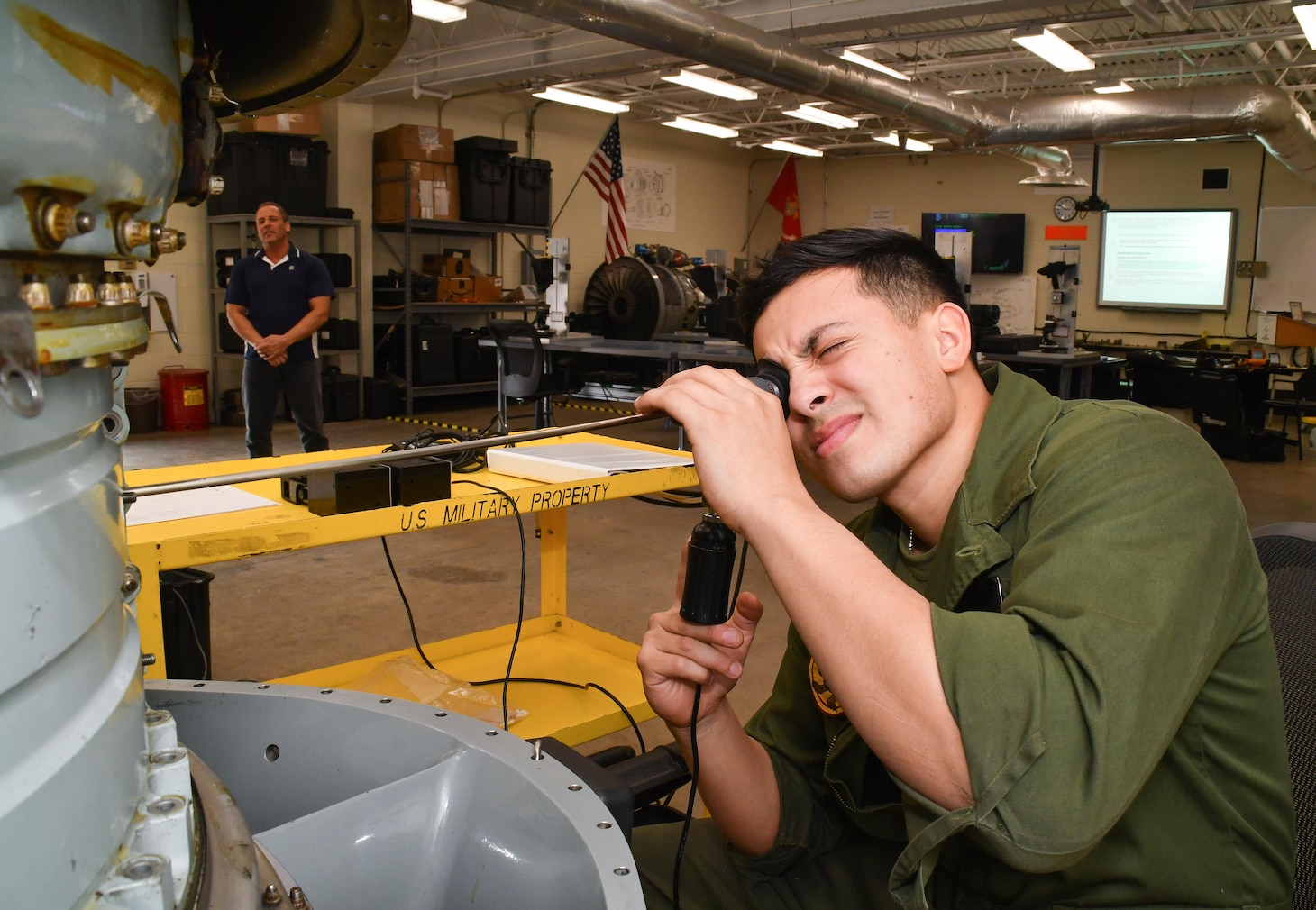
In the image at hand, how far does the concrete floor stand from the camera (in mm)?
3234

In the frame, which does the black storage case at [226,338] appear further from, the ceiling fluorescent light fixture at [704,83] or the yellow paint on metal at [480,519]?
the yellow paint on metal at [480,519]

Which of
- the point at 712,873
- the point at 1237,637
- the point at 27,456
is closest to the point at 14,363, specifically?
the point at 27,456

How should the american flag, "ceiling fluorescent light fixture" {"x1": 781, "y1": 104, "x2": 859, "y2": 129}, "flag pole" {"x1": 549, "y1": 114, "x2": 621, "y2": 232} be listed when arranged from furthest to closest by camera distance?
"flag pole" {"x1": 549, "y1": 114, "x2": 621, "y2": 232} < the american flag < "ceiling fluorescent light fixture" {"x1": 781, "y1": 104, "x2": 859, "y2": 129}

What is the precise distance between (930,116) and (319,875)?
7803 millimetres

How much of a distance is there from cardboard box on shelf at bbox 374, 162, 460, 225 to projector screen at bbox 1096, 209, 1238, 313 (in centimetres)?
799

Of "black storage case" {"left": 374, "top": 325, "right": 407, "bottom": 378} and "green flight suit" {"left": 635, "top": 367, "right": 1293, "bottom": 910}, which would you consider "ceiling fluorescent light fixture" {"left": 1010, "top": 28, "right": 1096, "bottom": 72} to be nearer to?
"black storage case" {"left": 374, "top": 325, "right": 407, "bottom": 378}

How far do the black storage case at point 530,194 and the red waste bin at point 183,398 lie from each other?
3.00 meters

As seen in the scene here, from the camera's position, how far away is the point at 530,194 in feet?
29.7

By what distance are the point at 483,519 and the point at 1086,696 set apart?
5.30ft

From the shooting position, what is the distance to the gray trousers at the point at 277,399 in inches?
205

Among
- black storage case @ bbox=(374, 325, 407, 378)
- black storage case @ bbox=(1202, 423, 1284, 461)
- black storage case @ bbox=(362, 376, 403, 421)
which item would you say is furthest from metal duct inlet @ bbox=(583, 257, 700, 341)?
black storage case @ bbox=(1202, 423, 1284, 461)

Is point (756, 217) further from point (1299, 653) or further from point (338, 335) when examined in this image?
point (1299, 653)

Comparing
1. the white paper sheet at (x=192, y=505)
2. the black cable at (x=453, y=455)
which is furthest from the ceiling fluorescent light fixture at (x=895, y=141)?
the white paper sheet at (x=192, y=505)

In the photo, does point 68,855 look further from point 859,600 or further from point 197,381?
point 197,381
